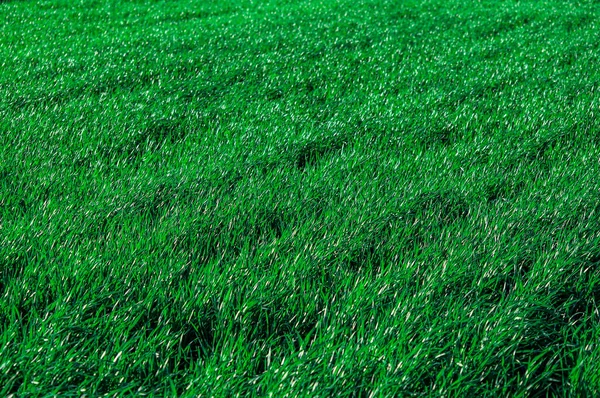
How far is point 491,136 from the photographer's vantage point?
451cm

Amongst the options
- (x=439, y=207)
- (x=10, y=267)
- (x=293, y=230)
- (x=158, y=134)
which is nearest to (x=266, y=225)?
(x=293, y=230)

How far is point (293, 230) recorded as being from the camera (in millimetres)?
2893

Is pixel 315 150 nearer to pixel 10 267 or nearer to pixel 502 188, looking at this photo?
pixel 502 188

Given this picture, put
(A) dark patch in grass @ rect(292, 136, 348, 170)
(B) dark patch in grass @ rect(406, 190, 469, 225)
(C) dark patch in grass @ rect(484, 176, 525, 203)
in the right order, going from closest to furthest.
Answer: (B) dark patch in grass @ rect(406, 190, 469, 225) < (C) dark patch in grass @ rect(484, 176, 525, 203) < (A) dark patch in grass @ rect(292, 136, 348, 170)

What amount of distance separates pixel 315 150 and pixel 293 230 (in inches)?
52.8

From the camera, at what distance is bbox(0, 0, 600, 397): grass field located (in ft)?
6.48

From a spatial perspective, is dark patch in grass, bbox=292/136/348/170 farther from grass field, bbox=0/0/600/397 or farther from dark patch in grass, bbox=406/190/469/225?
dark patch in grass, bbox=406/190/469/225

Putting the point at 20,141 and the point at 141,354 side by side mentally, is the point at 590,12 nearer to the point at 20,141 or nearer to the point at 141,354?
the point at 20,141

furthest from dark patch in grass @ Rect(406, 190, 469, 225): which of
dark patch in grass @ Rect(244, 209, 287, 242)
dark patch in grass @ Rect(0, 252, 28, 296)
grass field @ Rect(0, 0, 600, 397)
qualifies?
dark patch in grass @ Rect(0, 252, 28, 296)

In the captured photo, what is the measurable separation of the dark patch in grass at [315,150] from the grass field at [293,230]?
2cm

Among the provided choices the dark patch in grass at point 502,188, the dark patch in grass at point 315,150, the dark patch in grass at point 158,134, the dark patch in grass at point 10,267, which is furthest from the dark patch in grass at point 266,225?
the dark patch in grass at point 158,134

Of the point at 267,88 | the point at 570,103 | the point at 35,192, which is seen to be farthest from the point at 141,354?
the point at 570,103

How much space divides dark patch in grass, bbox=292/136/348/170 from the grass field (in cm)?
2

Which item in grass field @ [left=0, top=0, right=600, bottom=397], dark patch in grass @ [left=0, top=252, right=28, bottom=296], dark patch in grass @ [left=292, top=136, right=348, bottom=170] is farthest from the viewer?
dark patch in grass @ [left=292, top=136, right=348, bottom=170]
